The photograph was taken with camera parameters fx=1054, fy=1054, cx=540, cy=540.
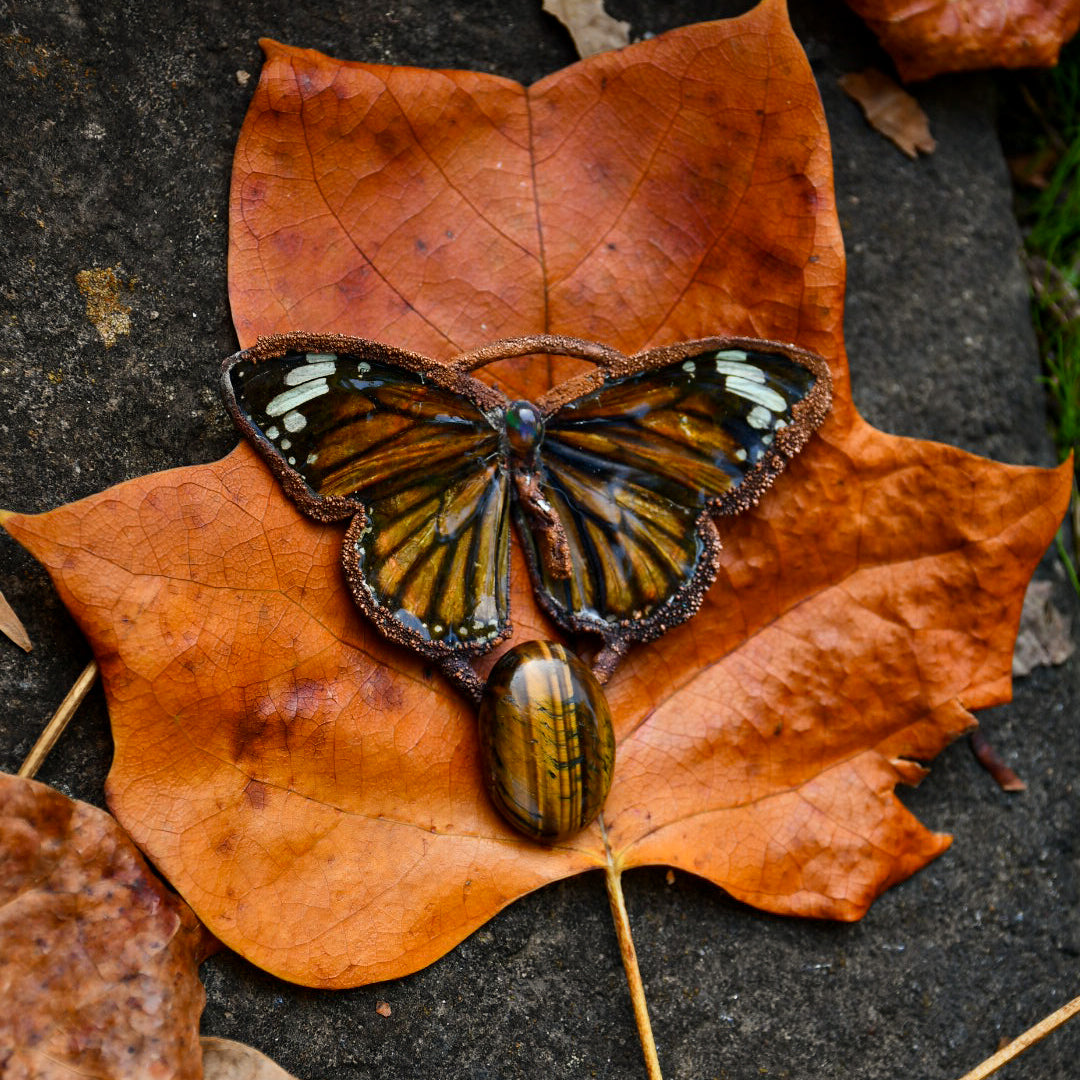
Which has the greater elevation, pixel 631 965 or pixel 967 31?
pixel 967 31

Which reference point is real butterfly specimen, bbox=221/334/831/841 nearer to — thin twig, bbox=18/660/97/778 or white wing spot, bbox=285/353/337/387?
white wing spot, bbox=285/353/337/387

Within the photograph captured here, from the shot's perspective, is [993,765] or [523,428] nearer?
[523,428]

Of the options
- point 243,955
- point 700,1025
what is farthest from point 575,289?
point 700,1025

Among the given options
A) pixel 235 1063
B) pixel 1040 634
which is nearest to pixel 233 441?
pixel 235 1063

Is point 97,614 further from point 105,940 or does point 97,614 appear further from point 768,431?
point 768,431

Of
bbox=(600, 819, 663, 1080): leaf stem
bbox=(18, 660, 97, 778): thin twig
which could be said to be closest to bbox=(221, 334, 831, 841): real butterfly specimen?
bbox=(600, 819, 663, 1080): leaf stem

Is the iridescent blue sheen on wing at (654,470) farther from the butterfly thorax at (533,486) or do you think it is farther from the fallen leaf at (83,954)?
the fallen leaf at (83,954)

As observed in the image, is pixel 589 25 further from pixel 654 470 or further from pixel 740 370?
pixel 654 470

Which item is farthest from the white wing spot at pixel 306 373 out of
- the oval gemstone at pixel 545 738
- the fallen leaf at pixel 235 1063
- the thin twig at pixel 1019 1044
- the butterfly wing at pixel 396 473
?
the thin twig at pixel 1019 1044
